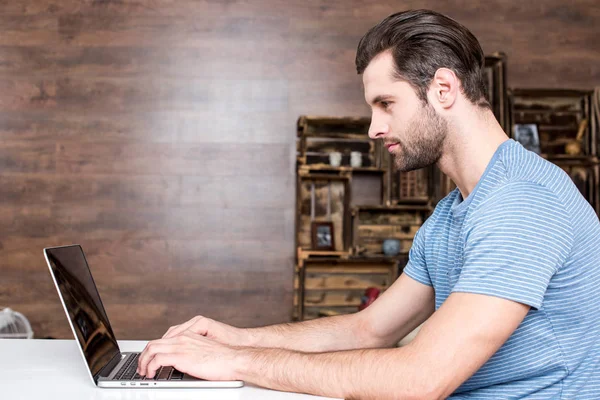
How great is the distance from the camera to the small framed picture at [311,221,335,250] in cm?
403

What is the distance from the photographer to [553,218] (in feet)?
3.61

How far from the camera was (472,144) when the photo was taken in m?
1.32

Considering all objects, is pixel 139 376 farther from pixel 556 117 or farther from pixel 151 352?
pixel 556 117

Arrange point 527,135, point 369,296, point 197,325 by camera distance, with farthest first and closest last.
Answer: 1. point 527,135
2. point 369,296
3. point 197,325

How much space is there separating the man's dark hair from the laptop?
728mm

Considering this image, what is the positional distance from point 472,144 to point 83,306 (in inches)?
35.1

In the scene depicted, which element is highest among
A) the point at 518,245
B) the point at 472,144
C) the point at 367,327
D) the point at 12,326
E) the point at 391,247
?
the point at 472,144

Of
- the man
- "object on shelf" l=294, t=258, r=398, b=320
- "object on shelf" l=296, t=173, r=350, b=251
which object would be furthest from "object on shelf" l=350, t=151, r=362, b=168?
the man

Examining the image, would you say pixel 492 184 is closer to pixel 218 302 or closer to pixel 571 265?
pixel 571 265

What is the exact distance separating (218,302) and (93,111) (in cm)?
151

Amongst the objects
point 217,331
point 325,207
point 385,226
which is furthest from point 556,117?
point 217,331

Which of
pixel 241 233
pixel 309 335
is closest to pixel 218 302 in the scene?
pixel 241 233

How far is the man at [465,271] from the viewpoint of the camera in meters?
1.06

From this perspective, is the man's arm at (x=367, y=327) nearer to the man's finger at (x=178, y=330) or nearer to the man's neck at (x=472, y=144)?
the man's finger at (x=178, y=330)
